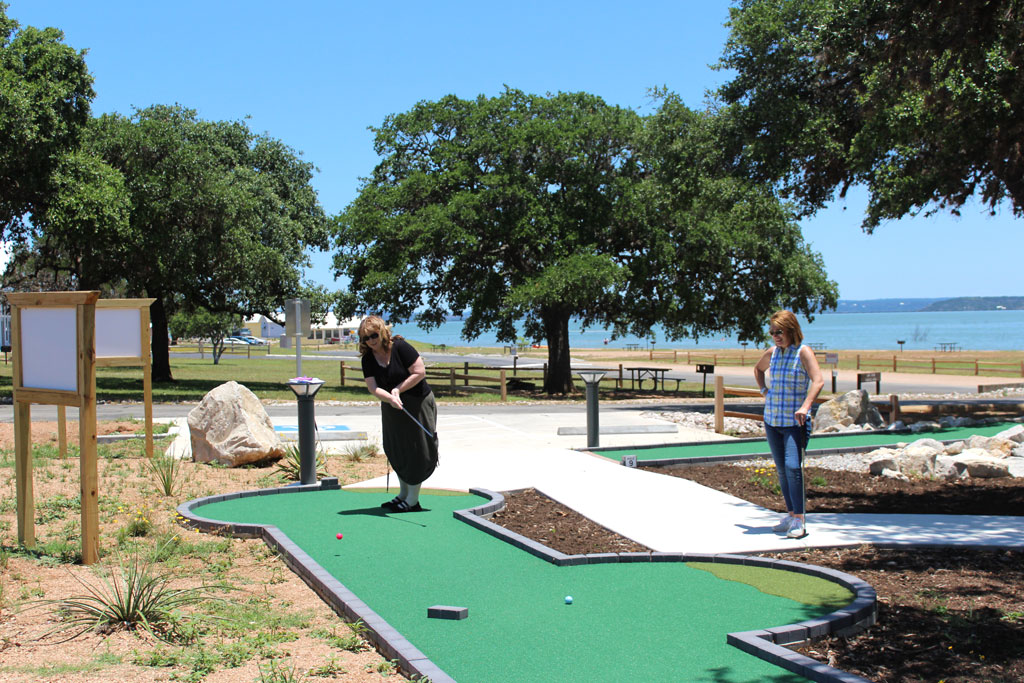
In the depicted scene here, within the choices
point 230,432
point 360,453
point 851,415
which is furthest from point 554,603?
point 851,415

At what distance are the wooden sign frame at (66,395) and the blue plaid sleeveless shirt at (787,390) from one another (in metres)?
4.98

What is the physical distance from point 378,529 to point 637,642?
3473 mm

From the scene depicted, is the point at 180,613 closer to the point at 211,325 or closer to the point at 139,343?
the point at 139,343

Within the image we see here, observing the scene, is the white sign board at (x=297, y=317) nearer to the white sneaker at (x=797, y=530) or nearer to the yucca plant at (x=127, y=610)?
the white sneaker at (x=797, y=530)

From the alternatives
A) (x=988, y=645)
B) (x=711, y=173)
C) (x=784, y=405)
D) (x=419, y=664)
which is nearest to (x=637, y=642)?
(x=419, y=664)

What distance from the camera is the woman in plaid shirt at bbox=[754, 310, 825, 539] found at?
7.42 m

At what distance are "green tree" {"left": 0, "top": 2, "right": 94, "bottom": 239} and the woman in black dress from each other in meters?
15.6

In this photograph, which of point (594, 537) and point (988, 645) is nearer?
point (988, 645)

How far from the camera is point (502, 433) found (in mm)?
A: 16422

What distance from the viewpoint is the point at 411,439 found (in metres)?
8.46

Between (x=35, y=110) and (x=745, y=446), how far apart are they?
17037mm

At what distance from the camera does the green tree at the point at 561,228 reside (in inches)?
1020

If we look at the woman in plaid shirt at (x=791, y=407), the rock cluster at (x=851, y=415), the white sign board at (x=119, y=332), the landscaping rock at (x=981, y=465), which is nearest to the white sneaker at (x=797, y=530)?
the woman in plaid shirt at (x=791, y=407)

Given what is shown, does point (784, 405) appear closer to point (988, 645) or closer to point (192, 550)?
point (988, 645)
